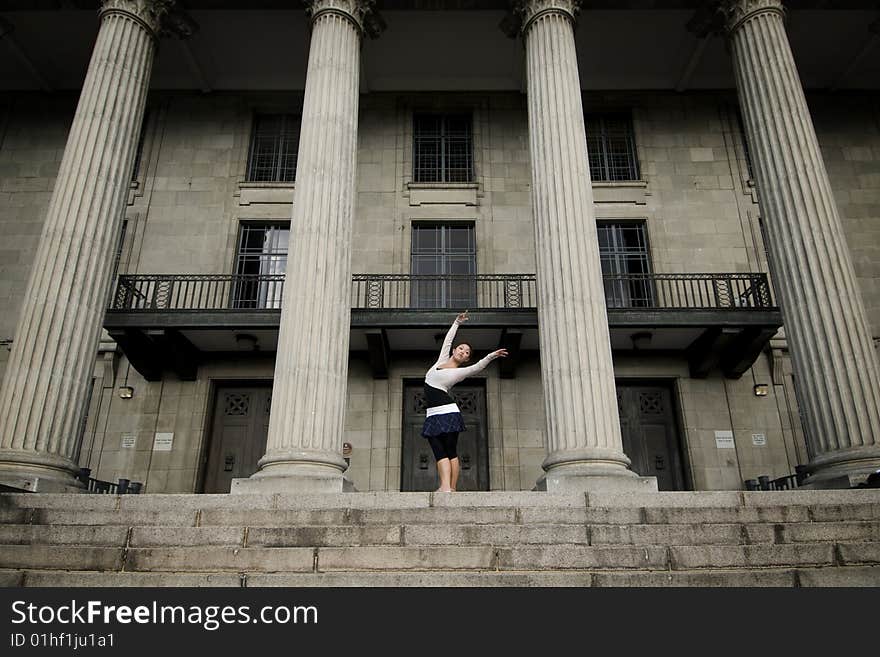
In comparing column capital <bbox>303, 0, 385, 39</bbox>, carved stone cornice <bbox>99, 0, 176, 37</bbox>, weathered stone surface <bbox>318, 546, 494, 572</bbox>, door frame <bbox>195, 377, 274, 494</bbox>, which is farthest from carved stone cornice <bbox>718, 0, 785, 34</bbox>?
door frame <bbox>195, 377, 274, 494</bbox>

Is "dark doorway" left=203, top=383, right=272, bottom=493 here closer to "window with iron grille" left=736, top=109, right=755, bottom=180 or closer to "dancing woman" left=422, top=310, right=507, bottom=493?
"dancing woman" left=422, top=310, right=507, bottom=493

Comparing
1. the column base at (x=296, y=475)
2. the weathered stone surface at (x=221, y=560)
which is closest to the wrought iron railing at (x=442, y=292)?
the column base at (x=296, y=475)

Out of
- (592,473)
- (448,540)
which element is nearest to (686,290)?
(592,473)

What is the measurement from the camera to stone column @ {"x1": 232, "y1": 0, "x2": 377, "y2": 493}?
8977 mm

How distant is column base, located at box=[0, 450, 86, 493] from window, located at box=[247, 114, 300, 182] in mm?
9356

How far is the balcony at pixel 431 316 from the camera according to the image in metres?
13.4

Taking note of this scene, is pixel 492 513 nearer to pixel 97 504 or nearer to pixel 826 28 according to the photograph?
pixel 97 504

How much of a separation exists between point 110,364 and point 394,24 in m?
10.4

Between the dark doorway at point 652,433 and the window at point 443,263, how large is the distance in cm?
435

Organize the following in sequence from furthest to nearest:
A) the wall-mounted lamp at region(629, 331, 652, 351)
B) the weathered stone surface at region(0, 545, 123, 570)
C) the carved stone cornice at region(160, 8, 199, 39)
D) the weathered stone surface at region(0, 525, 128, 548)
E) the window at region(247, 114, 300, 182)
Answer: the window at region(247, 114, 300, 182)
the wall-mounted lamp at region(629, 331, 652, 351)
the carved stone cornice at region(160, 8, 199, 39)
the weathered stone surface at region(0, 525, 128, 548)
the weathered stone surface at region(0, 545, 123, 570)

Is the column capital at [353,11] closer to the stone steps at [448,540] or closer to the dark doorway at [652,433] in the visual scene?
the stone steps at [448,540]

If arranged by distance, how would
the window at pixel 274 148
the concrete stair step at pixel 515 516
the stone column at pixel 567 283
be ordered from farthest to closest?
1. the window at pixel 274 148
2. the stone column at pixel 567 283
3. the concrete stair step at pixel 515 516

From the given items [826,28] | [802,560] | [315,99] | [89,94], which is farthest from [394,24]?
[802,560]

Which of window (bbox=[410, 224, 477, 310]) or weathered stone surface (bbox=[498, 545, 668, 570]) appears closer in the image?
weathered stone surface (bbox=[498, 545, 668, 570])
